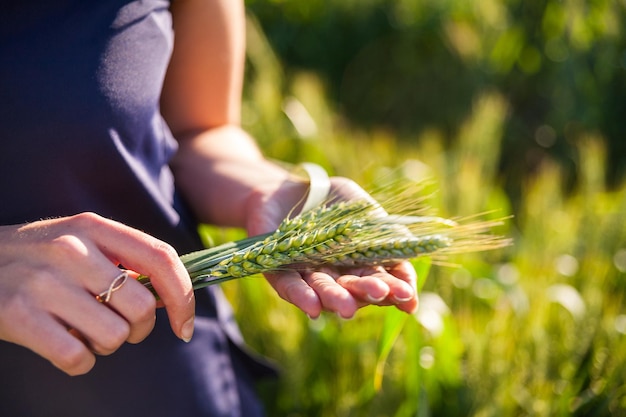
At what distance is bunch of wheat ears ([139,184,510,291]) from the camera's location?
0.82m

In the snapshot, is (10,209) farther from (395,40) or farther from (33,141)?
(395,40)

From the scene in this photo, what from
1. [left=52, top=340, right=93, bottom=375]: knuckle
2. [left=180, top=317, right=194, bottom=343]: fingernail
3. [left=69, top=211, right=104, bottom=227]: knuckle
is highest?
[left=69, top=211, right=104, bottom=227]: knuckle

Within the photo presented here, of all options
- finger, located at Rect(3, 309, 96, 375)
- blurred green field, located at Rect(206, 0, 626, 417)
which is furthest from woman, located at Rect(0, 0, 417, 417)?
blurred green field, located at Rect(206, 0, 626, 417)

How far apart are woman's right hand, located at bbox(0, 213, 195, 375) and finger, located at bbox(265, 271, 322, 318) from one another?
185mm

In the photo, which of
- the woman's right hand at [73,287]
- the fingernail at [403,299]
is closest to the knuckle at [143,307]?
the woman's right hand at [73,287]

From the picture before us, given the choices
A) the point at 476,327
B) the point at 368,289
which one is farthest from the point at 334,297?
the point at 476,327

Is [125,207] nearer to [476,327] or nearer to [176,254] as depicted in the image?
[176,254]

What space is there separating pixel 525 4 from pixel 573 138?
2.89ft

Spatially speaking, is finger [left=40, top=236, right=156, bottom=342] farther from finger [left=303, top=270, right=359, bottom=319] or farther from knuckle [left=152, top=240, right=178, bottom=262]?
finger [left=303, top=270, right=359, bottom=319]

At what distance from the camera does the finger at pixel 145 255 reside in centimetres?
67

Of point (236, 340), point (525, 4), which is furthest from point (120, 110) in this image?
point (525, 4)

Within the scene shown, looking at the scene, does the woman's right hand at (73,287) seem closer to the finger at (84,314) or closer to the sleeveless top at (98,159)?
the finger at (84,314)

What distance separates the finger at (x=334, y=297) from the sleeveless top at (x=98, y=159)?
259 millimetres

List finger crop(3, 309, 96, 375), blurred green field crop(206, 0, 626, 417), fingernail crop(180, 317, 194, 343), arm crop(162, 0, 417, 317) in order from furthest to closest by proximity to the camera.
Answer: blurred green field crop(206, 0, 626, 417) → arm crop(162, 0, 417, 317) → fingernail crop(180, 317, 194, 343) → finger crop(3, 309, 96, 375)
